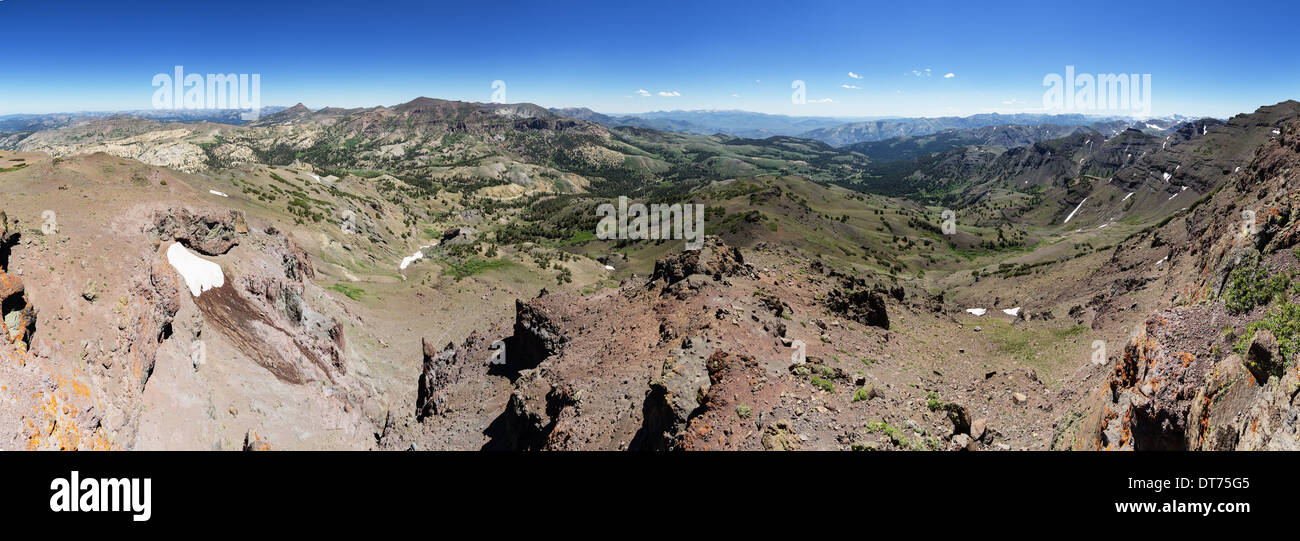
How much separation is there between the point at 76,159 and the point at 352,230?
28.4m

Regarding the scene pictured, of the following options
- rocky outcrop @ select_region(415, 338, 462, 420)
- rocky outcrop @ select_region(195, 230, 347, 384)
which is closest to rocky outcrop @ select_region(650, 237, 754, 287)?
rocky outcrop @ select_region(415, 338, 462, 420)

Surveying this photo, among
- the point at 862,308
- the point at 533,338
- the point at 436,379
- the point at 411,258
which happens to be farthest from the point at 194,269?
the point at 411,258

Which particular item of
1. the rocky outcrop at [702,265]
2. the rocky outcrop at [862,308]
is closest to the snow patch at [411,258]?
the rocky outcrop at [702,265]

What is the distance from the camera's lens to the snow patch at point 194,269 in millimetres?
27859

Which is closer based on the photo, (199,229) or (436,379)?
(199,229)

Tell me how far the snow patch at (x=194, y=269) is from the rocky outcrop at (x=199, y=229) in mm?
799

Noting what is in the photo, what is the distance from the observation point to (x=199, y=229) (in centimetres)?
3175

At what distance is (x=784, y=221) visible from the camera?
94188 mm

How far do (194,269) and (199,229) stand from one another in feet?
14.4

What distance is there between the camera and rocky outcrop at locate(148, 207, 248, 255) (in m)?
29.2

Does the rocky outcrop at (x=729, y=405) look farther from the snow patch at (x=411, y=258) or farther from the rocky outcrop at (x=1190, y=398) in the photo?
the snow patch at (x=411, y=258)

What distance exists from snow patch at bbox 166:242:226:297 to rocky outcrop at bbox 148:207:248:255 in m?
0.80

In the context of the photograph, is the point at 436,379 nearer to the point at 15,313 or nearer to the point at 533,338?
the point at 533,338

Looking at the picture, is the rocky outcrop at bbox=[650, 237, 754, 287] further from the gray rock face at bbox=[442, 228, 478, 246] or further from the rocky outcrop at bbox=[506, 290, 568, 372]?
the gray rock face at bbox=[442, 228, 478, 246]
